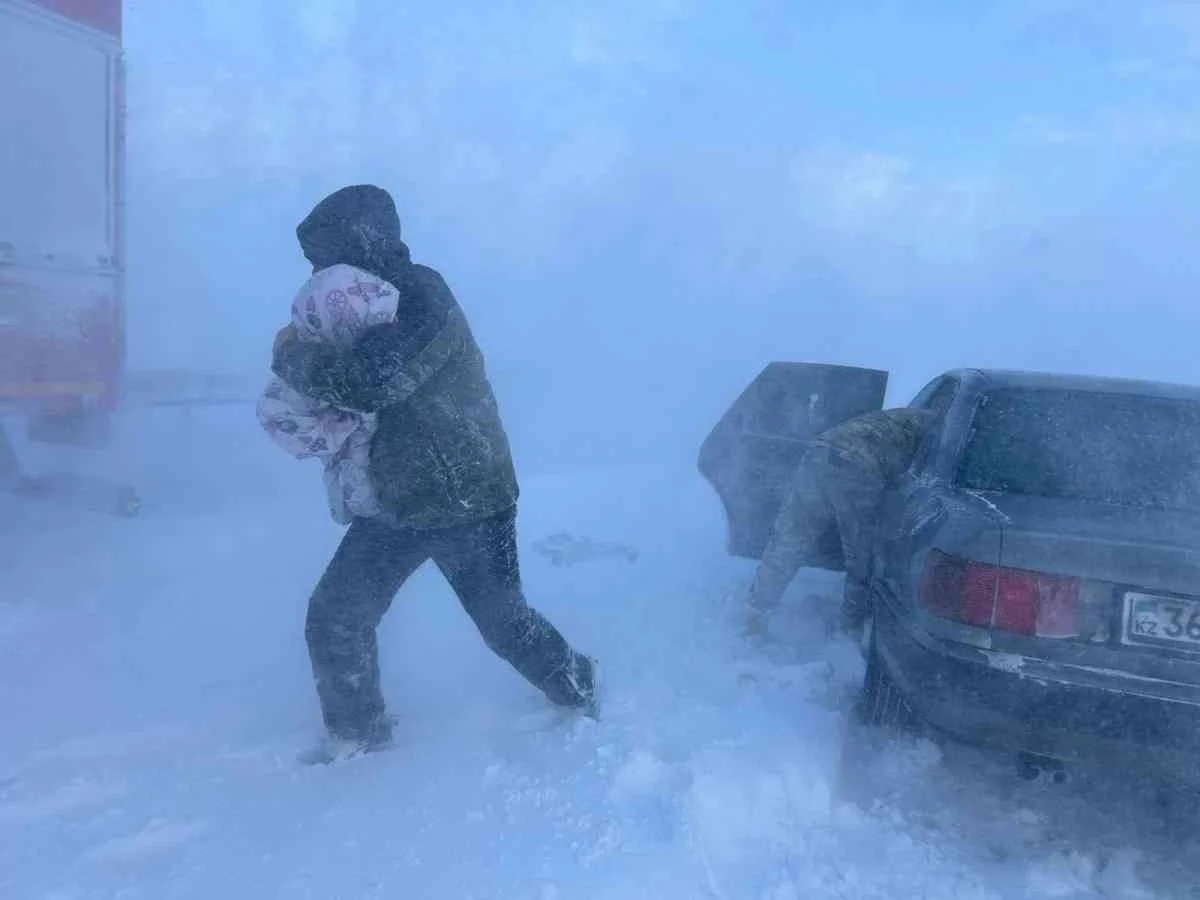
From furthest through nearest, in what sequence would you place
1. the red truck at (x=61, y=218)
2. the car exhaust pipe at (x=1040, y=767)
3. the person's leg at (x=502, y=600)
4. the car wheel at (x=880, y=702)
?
1. the red truck at (x=61, y=218)
2. the car wheel at (x=880, y=702)
3. the person's leg at (x=502, y=600)
4. the car exhaust pipe at (x=1040, y=767)

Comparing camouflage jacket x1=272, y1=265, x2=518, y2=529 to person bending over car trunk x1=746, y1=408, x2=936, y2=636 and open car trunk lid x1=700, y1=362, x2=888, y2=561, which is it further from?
open car trunk lid x1=700, y1=362, x2=888, y2=561

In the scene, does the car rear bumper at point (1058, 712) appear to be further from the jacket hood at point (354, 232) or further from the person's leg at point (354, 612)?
the jacket hood at point (354, 232)

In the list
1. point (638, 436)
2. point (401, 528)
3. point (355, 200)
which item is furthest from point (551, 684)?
point (638, 436)

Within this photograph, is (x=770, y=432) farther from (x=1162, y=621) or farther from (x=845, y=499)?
(x=1162, y=621)

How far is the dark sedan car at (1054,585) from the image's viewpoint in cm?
258

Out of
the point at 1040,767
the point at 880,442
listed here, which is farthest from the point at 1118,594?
the point at 880,442

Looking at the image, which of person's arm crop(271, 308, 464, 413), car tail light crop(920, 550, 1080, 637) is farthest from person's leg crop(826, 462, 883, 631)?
person's arm crop(271, 308, 464, 413)

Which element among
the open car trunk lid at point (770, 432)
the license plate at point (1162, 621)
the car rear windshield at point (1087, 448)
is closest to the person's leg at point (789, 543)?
the open car trunk lid at point (770, 432)

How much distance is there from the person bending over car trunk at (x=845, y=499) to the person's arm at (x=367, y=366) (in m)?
2.06

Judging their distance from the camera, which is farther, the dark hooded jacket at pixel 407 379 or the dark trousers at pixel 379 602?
the dark trousers at pixel 379 602

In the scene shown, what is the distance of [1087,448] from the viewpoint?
3.36 m

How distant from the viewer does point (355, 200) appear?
2715 mm

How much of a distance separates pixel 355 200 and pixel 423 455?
2.54 feet

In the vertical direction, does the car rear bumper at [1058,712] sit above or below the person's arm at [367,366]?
below
